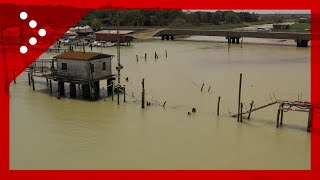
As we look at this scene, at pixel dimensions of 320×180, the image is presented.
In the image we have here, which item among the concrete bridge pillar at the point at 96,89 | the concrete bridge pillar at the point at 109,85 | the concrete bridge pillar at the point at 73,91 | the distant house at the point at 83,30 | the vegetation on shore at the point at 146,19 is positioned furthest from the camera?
the vegetation on shore at the point at 146,19

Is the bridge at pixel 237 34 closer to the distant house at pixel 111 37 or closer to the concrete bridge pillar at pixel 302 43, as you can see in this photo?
the concrete bridge pillar at pixel 302 43

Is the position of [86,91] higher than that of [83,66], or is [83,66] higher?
[83,66]

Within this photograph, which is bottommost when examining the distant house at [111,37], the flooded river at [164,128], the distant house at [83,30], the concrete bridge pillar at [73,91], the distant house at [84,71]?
the flooded river at [164,128]

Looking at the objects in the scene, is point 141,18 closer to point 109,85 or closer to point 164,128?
point 109,85

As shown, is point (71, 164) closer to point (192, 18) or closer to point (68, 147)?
point (68, 147)

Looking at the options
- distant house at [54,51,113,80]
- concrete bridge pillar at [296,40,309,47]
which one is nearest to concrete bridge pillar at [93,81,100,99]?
distant house at [54,51,113,80]

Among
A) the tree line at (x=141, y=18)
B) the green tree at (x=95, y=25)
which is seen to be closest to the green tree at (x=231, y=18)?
the tree line at (x=141, y=18)

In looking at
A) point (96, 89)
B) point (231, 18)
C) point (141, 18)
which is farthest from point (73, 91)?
point (231, 18)
